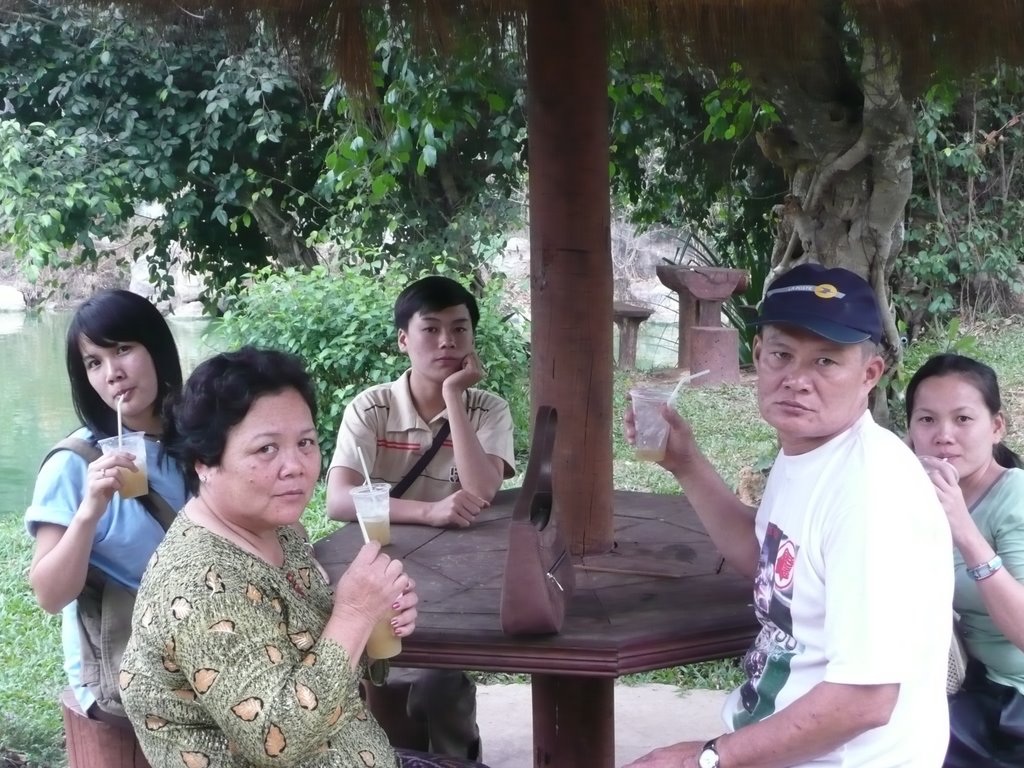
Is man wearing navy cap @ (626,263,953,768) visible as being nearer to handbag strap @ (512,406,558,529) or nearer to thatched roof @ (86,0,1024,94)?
handbag strap @ (512,406,558,529)

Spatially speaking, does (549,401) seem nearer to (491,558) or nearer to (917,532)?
(491,558)

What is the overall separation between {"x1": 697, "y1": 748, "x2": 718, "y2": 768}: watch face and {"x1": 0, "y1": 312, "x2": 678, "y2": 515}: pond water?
4.03 m

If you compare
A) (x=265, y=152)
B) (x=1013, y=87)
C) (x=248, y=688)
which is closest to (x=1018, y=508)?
(x=248, y=688)

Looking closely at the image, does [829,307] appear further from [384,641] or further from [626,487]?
[626,487]

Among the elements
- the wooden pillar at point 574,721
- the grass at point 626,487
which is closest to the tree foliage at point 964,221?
the grass at point 626,487

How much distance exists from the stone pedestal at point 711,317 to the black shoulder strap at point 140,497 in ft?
22.5

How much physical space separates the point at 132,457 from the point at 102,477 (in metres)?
0.09

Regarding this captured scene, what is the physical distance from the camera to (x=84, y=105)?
7340 mm

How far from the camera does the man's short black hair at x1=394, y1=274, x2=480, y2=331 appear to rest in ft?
9.29

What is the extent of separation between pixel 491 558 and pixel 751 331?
7303mm

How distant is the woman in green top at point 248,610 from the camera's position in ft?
4.88

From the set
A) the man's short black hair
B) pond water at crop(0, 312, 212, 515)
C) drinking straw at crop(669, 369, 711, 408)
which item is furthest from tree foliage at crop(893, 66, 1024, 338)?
drinking straw at crop(669, 369, 711, 408)

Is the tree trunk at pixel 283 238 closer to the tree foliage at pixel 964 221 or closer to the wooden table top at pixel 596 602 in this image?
the tree foliage at pixel 964 221

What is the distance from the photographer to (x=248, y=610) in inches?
60.7
